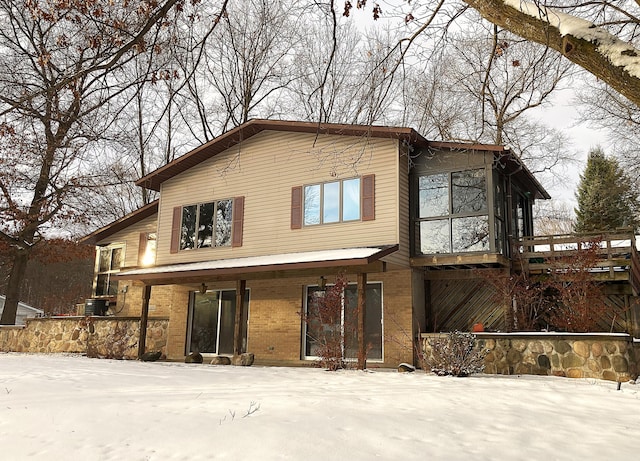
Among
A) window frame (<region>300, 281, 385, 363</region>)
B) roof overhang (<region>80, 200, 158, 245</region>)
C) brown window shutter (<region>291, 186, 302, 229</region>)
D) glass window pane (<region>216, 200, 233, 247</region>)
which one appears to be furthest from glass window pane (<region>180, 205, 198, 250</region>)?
window frame (<region>300, 281, 385, 363</region>)

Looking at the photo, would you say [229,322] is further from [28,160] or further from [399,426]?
[28,160]

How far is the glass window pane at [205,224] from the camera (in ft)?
50.5

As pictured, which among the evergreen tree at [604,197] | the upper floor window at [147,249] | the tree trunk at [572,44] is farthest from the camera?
the evergreen tree at [604,197]

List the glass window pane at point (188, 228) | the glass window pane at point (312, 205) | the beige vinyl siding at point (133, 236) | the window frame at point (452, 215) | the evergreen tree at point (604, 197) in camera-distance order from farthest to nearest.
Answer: the evergreen tree at point (604, 197) → the beige vinyl siding at point (133, 236) → the glass window pane at point (188, 228) → the glass window pane at point (312, 205) → the window frame at point (452, 215)

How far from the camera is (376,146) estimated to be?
42.4 feet

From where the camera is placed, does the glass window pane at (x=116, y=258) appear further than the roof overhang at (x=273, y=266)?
Yes

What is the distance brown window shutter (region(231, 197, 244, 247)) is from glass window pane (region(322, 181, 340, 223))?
267 centimetres

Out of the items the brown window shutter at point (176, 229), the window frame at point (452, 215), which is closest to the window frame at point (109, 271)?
the brown window shutter at point (176, 229)

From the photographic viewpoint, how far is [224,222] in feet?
49.8

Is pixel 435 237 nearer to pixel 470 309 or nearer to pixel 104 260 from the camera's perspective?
pixel 470 309

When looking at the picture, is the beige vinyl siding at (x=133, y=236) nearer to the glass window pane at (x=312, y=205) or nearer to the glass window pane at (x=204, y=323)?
the glass window pane at (x=204, y=323)

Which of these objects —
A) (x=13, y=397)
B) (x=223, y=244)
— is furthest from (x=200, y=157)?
(x=13, y=397)

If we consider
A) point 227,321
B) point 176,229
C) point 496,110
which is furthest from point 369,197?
point 496,110

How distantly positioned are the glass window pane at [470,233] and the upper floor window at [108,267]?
12170mm
